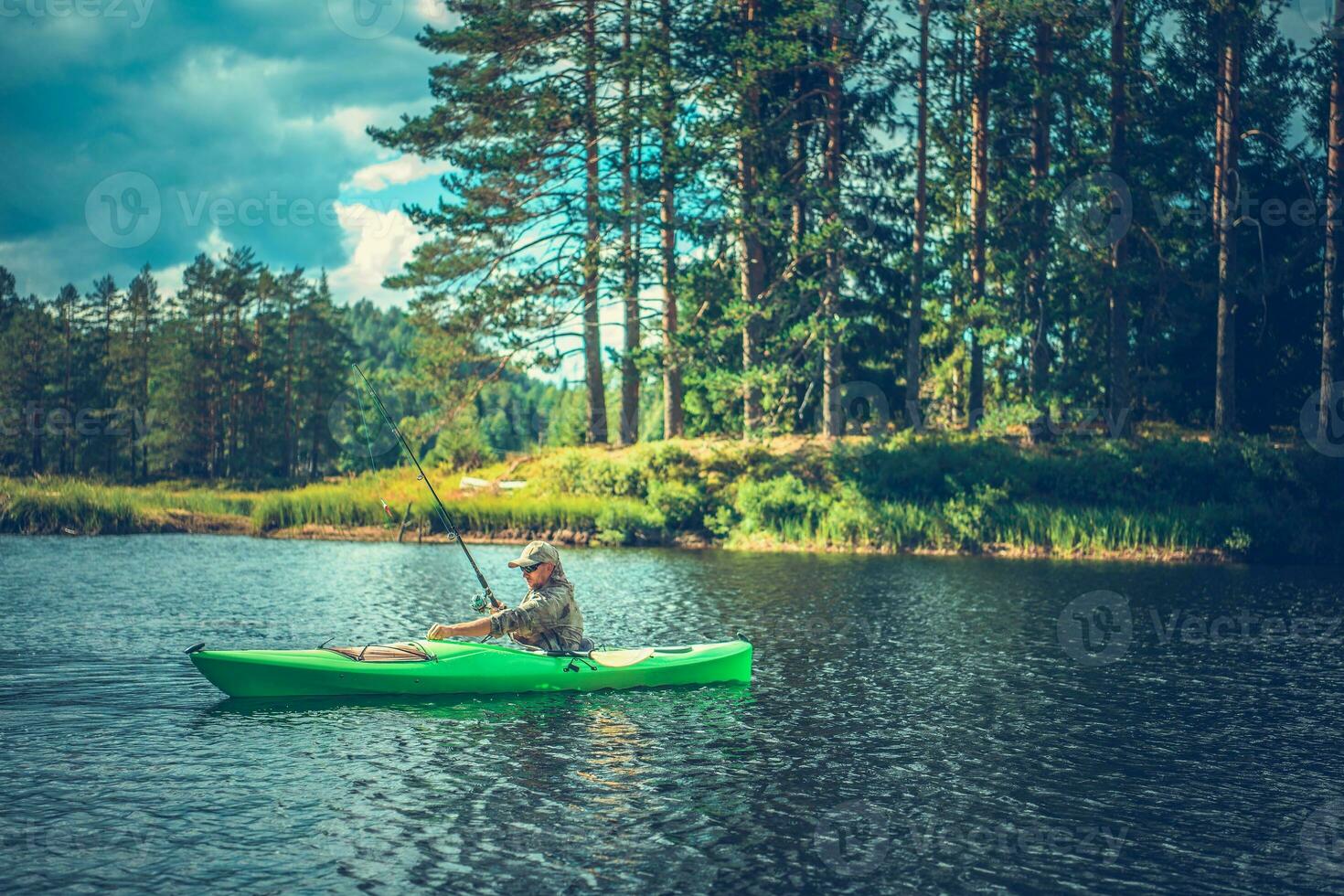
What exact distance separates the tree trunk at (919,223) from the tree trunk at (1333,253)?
10.0 m

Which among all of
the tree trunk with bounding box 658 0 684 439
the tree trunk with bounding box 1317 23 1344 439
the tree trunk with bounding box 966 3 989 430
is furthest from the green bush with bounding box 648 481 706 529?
the tree trunk with bounding box 1317 23 1344 439

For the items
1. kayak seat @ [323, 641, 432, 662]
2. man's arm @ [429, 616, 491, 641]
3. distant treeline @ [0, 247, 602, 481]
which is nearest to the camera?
kayak seat @ [323, 641, 432, 662]

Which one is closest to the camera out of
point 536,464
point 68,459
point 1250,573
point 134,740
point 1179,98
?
point 134,740

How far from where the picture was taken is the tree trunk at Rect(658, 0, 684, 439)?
32.2 meters

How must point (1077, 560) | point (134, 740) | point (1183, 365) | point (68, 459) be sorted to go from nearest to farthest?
point (134, 740)
point (1077, 560)
point (1183, 365)
point (68, 459)

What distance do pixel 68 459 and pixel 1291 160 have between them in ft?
209

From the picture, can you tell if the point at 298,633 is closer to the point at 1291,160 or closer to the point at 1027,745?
the point at 1027,745

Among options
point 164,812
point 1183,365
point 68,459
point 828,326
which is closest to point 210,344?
point 68,459

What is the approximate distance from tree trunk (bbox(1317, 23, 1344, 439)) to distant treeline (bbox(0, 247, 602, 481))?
41.3 m

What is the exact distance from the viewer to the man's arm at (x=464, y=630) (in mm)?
11931

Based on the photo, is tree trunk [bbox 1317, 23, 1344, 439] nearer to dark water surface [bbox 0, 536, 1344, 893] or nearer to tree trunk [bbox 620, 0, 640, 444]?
dark water surface [bbox 0, 536, 1344, 893]

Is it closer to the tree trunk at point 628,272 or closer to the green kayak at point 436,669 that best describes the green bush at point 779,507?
the tree trunk at point 628,272

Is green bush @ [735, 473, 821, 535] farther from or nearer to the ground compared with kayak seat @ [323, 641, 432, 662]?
farther from the ground

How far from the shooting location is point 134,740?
10.2 m
